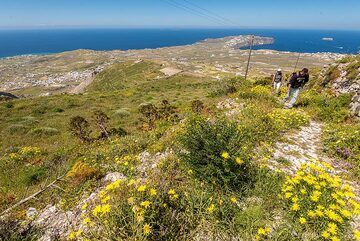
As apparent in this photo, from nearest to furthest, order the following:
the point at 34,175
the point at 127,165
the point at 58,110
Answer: the point at 127,165
the point at 34,175
the point at 58,110

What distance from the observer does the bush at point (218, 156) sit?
6113 millimetres

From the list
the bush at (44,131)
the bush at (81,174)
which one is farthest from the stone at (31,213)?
the bush at (44,131)

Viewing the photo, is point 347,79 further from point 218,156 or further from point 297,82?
point 218,156

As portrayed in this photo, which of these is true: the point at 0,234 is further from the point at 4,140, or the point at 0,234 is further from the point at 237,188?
the point at 4,140

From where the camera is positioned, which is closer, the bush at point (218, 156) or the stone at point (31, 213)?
the bush at point (218, 156)

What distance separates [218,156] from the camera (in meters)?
6.38

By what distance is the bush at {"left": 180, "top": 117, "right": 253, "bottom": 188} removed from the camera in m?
6.11

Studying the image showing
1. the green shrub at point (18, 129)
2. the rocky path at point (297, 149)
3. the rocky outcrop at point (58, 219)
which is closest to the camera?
the rocky outcrop at point (58, 219)

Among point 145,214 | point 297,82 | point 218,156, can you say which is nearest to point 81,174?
point 145,214

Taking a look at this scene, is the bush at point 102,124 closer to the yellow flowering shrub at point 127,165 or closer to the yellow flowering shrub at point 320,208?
the yellow flowering shrub at point 127,165

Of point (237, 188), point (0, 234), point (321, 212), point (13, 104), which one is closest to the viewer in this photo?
point (321, 212)

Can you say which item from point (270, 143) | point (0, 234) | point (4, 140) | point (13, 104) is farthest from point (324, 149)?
point (13, 104)

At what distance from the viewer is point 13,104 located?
34719mm

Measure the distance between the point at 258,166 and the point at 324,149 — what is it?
4409 mm
